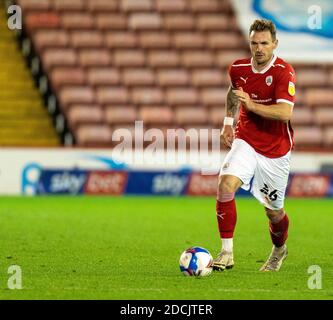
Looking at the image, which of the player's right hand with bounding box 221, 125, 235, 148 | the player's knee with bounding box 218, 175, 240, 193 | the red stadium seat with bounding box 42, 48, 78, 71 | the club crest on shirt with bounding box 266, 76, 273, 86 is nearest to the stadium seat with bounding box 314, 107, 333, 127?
the red stadium seat with bounding box 42, 48, 78, 71

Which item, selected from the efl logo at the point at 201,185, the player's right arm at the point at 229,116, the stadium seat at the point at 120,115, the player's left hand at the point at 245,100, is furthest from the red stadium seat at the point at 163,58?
the player's left hand at the point at 245,100

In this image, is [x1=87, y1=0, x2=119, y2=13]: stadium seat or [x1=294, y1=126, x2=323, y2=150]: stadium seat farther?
[x1=87, y1=0, x2=119, y2=13]: stadium seat

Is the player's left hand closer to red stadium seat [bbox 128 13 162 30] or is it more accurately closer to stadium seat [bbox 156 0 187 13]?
red stadium seat [bbox 128 13 162 30]

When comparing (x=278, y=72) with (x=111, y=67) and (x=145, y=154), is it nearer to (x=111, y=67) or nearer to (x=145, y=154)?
(x=145, y=154)

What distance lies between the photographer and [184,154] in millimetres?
22094

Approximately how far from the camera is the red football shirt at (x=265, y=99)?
958 centimetres

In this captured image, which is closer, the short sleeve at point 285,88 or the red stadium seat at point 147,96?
the short sleeve at point 285,88

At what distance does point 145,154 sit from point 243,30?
7129 millimetres

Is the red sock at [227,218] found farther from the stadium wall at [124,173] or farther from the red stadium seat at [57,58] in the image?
the red stadium seat at [57,58]

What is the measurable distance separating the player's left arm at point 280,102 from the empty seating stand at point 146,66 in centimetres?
1449

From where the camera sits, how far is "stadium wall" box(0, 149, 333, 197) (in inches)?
835

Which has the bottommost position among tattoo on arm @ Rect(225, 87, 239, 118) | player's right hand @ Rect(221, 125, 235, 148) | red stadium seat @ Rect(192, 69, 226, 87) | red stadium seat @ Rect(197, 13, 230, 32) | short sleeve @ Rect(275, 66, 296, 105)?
red stadium seat @ Rect(192, 69, 226, 87)

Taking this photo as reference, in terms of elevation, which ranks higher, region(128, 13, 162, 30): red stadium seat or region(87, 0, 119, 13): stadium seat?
region(87, 0, 119, 13): stadium seat

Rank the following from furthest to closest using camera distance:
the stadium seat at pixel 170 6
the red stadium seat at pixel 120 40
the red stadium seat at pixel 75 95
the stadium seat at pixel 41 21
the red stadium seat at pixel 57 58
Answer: the stadium seat at pixel 170 6, the red stadium seat at pixel 120 40, the stadium seat at pixel 41 21, the red stadium seat at pixel 57 58, the red stadium seat at pixel 75 95
